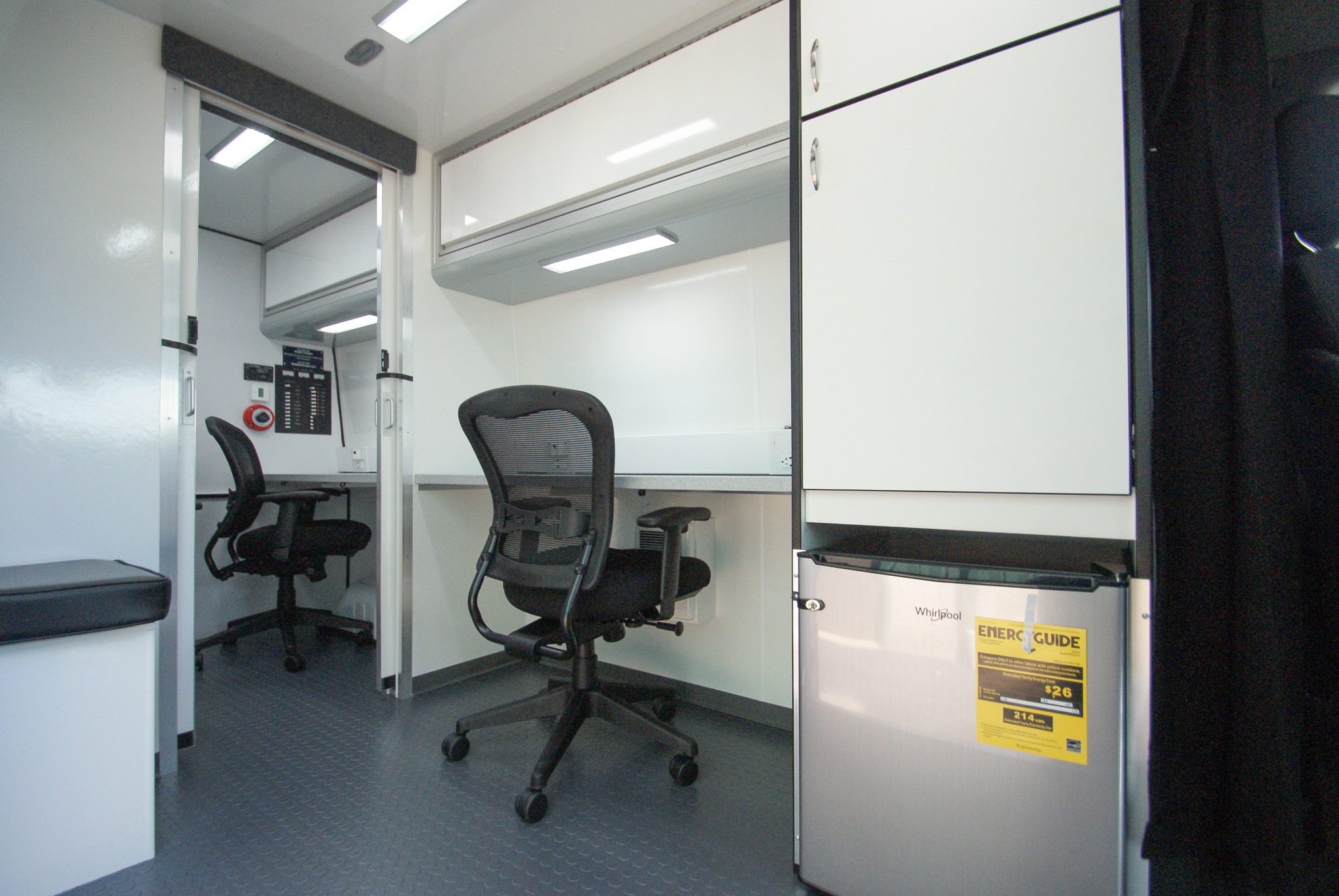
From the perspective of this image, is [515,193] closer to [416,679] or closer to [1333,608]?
[416,679]

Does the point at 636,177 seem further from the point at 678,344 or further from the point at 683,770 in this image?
the point at 683,770

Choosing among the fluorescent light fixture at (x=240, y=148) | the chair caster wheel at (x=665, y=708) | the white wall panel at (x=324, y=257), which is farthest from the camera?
the white wall panel at (x=324, y=257)

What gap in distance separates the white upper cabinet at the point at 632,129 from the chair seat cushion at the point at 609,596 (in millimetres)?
1266

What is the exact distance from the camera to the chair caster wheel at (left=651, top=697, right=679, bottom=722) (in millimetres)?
2186

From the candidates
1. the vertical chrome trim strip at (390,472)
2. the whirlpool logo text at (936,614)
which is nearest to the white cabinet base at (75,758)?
the vertical chrome trim strip at (390,472)

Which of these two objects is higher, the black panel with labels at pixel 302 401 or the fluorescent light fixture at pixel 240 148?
the fluorescent light fixture at pixel 240 148

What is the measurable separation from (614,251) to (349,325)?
214cm

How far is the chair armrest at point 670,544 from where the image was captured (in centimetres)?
175

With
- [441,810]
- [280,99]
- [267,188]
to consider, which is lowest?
[441,810]

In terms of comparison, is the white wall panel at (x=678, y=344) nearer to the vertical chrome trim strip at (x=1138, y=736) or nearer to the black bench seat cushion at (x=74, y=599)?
the vertical chrome trim strip at (x=1138, y=736)

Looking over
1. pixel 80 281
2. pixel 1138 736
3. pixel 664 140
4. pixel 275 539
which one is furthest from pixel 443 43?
pixel 1138 736

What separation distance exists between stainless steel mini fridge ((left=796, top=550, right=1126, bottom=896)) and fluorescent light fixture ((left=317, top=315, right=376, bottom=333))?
3137 mm

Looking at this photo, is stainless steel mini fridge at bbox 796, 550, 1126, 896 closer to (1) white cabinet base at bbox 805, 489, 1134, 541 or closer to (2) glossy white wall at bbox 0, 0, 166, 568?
(1) white cabinet base at bbox 805, 489, 1134, 541

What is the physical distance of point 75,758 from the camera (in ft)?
4.41
